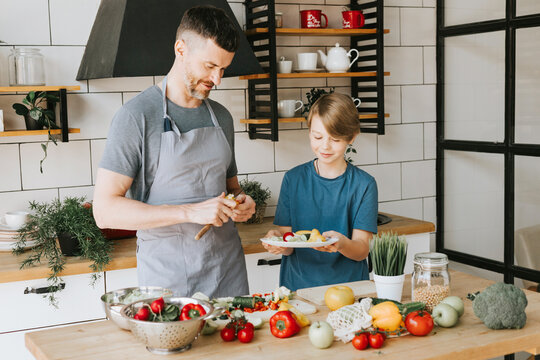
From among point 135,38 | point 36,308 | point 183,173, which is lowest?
point 36,308

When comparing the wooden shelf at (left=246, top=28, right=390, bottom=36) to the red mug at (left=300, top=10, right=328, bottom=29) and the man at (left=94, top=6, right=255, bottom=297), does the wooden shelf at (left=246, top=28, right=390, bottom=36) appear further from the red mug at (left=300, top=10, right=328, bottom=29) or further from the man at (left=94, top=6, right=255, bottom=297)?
the man at (left=94, top=6, right=255, bottom=297)

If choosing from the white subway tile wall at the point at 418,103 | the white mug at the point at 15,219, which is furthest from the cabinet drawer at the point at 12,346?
the white subway tile wall at the point at 418,103

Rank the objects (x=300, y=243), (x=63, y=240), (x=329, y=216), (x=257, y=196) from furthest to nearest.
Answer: (x=257, y=196), (x=63, y=240), (x=329, y=216), (x=300, y=243)

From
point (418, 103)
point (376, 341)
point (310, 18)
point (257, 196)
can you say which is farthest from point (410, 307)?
point (418, 103)

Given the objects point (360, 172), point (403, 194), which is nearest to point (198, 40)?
point (360, 172)

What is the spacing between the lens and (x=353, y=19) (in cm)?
358

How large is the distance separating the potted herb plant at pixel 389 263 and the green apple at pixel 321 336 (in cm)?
39

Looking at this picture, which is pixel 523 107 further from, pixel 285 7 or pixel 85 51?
pixel 85 51

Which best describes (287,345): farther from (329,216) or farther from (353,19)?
(353,19)

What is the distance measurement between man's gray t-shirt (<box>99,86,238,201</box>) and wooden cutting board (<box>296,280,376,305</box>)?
2.11ft

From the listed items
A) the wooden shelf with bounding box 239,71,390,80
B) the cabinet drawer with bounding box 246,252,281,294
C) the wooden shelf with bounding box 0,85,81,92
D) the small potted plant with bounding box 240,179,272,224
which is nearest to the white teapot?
the wooden shelf with bounding box 239,71,390,80

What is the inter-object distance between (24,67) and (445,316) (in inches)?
85.3

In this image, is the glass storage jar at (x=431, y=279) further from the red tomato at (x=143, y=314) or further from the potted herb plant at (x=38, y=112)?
the potted herb plant at (x=38, y=112)

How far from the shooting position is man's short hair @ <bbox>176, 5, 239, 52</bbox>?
2.09 m
